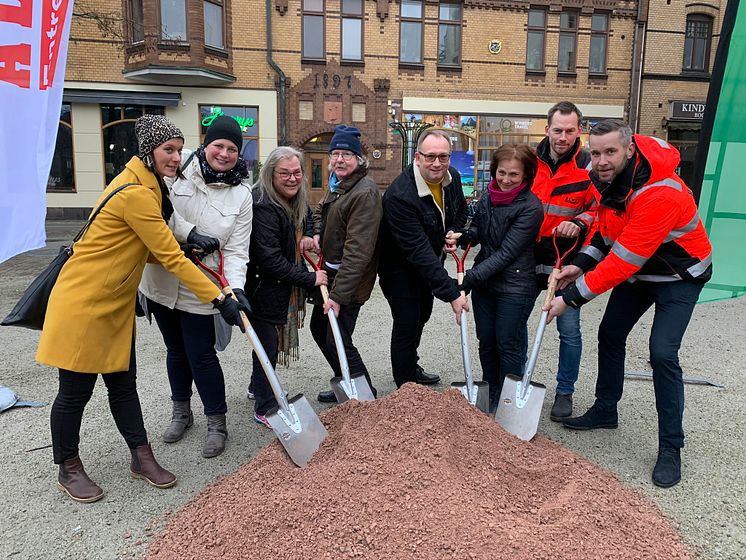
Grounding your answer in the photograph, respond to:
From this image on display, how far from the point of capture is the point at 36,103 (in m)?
3.52

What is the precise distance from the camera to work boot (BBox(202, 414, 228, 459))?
10.9ft

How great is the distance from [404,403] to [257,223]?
55.9 inches

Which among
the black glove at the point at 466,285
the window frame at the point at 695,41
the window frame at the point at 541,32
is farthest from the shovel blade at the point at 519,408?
the window frame at the point at 695,41

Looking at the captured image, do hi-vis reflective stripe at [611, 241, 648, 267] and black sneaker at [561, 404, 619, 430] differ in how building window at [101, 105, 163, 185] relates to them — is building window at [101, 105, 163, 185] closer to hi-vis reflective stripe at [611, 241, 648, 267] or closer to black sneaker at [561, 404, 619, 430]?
black sneaker at [561, 404, 619, 430]

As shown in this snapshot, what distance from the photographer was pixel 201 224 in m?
3.17

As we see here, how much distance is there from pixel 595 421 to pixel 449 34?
16.4 m

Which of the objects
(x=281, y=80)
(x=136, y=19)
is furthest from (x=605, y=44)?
(x=136, y=19)

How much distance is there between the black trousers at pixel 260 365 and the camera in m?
3.52

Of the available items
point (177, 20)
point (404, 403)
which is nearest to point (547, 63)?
point (177, 20)

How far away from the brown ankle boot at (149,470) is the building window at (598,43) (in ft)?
61.8

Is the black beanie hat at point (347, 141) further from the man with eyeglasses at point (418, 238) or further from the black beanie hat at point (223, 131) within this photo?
the black beanie hat at point (223, 131)

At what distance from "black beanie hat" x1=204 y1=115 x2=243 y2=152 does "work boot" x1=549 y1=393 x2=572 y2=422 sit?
263 cm

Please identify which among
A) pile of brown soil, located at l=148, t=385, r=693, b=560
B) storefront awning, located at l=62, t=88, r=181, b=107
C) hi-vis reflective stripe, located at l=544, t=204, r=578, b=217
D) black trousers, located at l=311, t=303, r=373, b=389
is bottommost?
pile of brown soil, located at l=148, t=385, r=693, b=560

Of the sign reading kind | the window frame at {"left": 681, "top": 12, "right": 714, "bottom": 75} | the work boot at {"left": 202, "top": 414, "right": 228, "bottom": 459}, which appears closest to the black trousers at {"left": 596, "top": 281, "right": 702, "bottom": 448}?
the work boot at {"left": 202, "top": 414, "right": 228, "bottom": 459}
